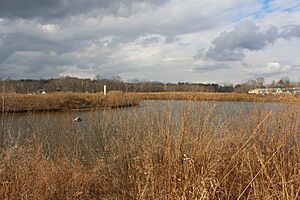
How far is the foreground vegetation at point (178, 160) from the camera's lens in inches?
159

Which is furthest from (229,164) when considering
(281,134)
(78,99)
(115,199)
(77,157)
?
(78,99)

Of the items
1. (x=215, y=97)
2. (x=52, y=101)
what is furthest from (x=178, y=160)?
(x=52, y=101)

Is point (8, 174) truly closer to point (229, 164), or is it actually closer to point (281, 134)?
point (229, 164)

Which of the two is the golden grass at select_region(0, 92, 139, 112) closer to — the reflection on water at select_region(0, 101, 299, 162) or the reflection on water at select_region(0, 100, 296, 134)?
the reflection on water at select_region(0, 100, 296, 134)

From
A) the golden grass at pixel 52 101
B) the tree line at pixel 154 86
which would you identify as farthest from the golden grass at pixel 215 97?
the golden grass at pixel 52 101

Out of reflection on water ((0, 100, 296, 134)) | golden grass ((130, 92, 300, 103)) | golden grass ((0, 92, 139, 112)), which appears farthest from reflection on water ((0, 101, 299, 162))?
golden grass ((0, 92, 139, 112))

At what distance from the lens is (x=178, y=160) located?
446 centimetres

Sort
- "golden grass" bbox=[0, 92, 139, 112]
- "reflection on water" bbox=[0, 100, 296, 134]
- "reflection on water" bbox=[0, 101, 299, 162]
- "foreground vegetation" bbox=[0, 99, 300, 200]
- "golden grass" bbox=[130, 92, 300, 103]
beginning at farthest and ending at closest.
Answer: "golden grass" bbox=[0, 92, 139, 112] → "golden grass" bbox=[130, 92, 300, 103] → "reflection on water" bbox=[0, 100, 296, 134] → "reflection on water" bbox=[0, 101, 299, 162] → "foreground vegetation" bbox=[0, 99, 300, 200]

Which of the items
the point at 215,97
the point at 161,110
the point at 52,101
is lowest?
the point at 52,101

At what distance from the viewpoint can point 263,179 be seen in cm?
407

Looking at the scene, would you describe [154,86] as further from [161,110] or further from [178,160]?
[178,160]

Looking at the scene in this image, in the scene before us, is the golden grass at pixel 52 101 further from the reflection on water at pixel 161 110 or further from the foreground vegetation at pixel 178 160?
the foreground vegetation at pixel 178 160

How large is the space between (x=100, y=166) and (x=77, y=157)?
1.36 m

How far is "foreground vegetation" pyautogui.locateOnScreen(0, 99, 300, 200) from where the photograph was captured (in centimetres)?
405
